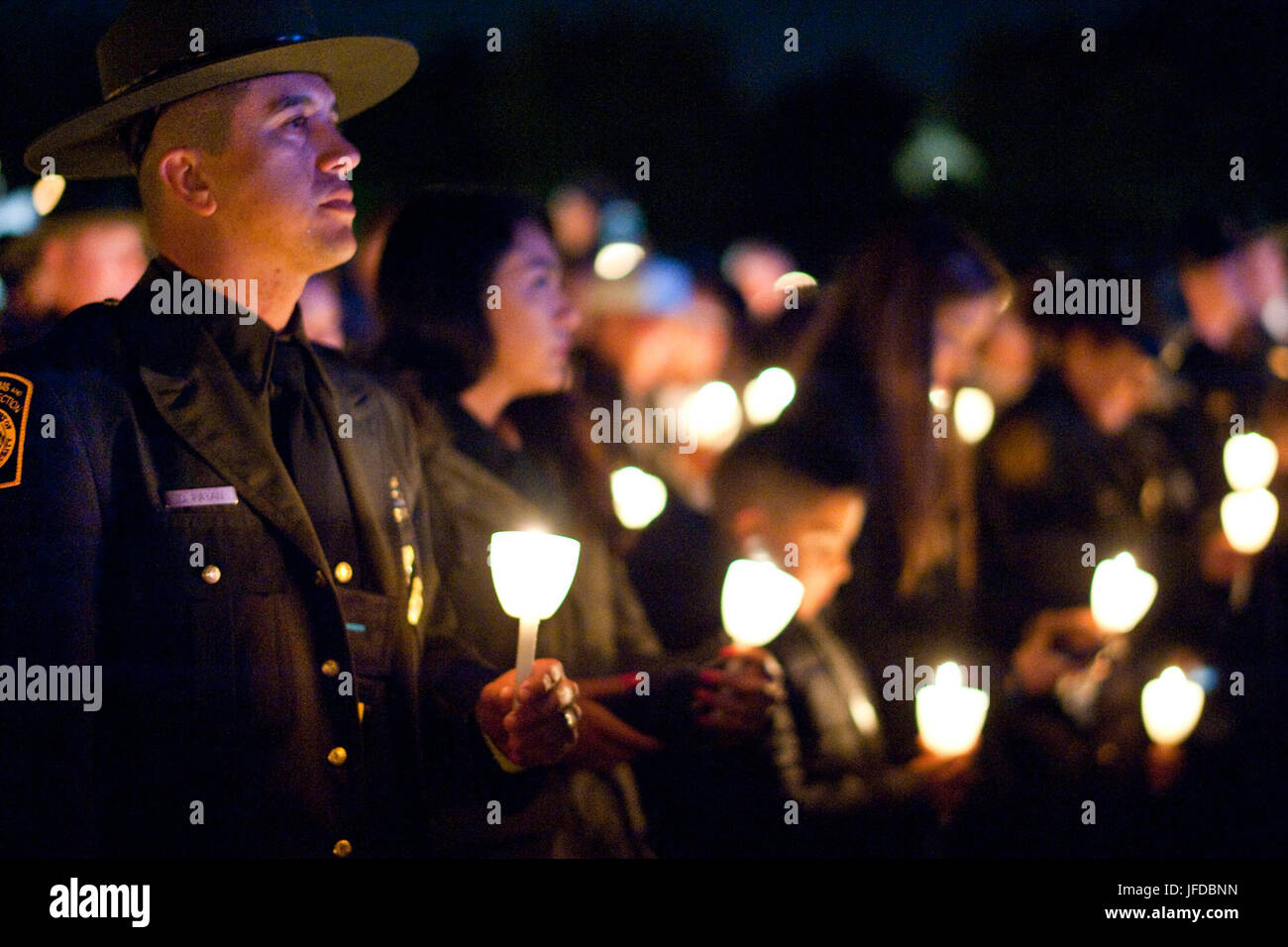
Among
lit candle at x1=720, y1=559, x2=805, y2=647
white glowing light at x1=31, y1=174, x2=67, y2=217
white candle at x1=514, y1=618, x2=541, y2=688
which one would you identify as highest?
white glowing light at x1=31, y1=174, x2=67, y2=217

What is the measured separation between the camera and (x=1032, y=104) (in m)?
15.6

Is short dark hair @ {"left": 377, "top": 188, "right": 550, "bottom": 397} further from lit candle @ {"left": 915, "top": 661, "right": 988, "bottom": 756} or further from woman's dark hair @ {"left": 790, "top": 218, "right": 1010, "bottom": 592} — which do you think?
lit candle @ {"left": 915, "top": 661, "right": 988, "bottom": 756}

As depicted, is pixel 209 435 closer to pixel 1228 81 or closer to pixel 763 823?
pixel 763 823

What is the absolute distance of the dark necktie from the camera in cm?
237

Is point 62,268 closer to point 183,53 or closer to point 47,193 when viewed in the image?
point 47,193

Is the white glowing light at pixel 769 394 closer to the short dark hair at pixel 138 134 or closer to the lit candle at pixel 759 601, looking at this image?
the lit candle at pixel 759 601

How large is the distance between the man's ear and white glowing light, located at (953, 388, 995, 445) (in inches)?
101

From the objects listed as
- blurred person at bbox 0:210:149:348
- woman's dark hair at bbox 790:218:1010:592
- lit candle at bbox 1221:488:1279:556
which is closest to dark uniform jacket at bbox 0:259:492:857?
blurred person at bbox 0:210:149:348

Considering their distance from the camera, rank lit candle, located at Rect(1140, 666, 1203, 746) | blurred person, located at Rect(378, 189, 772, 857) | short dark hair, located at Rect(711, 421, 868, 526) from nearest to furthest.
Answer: blurred person, located at Rect(378, 189, 772, 857)
short dark hair, located at Rect(711, 421, 868, 526)
lit candle, located at Rect(1140, 666, 1203, 746)

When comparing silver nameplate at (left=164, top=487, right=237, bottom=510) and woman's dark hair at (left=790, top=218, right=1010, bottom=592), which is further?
woman's dark hair at (left=790, top=218, right=1010, bottom=592)

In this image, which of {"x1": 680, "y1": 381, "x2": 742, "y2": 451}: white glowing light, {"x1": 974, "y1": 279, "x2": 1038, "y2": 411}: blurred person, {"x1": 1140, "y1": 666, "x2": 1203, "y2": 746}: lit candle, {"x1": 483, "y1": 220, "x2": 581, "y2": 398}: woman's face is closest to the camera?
{"x1": 483, "y1": 220, "x2": 581, "y2": 398}: woman's face

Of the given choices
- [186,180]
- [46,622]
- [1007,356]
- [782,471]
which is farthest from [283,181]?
[1007,356]

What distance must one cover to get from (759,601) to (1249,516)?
8.55 feet
